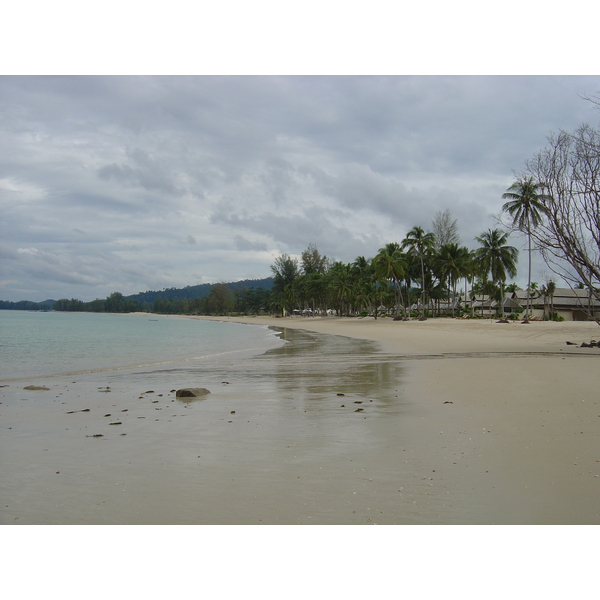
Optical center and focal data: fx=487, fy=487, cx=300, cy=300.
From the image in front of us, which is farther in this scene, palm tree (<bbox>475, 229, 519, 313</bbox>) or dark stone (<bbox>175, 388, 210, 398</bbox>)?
palm tree (<bbox>475, 229, 519, 313</bbox>)

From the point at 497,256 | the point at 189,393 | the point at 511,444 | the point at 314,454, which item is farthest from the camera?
the point at 497,256

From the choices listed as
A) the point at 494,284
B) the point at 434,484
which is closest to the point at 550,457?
the point at 434,484

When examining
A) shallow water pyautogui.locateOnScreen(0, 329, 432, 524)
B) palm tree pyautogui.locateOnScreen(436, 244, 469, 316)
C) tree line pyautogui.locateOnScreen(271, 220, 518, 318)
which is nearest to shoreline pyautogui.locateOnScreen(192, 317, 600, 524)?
shallow water pyautogui.locateOnScreen(0, 329, 432, 524)

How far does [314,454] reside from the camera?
17.8 feet

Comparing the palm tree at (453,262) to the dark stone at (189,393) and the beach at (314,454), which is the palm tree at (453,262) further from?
the dark stone at (189,393)

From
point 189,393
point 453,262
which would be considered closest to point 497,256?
point 453,262

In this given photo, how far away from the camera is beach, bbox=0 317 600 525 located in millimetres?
3887

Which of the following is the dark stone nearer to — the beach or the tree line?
the beach

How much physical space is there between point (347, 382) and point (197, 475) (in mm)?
6975

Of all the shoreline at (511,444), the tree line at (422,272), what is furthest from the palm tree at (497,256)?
the shoreline at (511,444)

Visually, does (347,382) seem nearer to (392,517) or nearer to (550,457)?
(550,457)

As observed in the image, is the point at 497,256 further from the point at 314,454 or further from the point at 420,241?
the point at 314,454

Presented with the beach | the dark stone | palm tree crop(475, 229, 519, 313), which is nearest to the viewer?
the beach

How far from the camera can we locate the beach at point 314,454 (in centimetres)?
389
